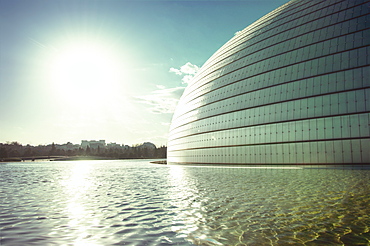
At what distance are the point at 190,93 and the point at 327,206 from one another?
41.5m

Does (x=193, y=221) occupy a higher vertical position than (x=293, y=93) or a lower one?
lower

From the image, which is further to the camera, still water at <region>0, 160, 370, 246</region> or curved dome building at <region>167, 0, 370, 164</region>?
curved dome building at <region>167, 0, 370, 164</region>

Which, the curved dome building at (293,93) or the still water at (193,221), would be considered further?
the curved dome building at (293,93)

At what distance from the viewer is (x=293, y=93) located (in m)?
27.8

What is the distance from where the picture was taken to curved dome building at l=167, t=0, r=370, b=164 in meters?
24.0

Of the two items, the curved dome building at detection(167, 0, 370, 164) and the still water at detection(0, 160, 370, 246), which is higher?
the curved dome building at detection(167, 0, 370, 164)

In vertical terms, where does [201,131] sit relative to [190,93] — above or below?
below

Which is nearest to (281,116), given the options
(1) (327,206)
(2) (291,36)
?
(2) (291,36)

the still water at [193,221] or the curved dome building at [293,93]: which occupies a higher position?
the curved dome building at [293,93]

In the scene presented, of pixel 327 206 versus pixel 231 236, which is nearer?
pixel 231 236

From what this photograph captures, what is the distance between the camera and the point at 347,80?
2447 centimetres

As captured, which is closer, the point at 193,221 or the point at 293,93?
the point at 193,221

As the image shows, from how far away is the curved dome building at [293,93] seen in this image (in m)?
24.0

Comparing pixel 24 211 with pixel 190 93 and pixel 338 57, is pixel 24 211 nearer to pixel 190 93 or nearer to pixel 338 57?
pixel 338 57
